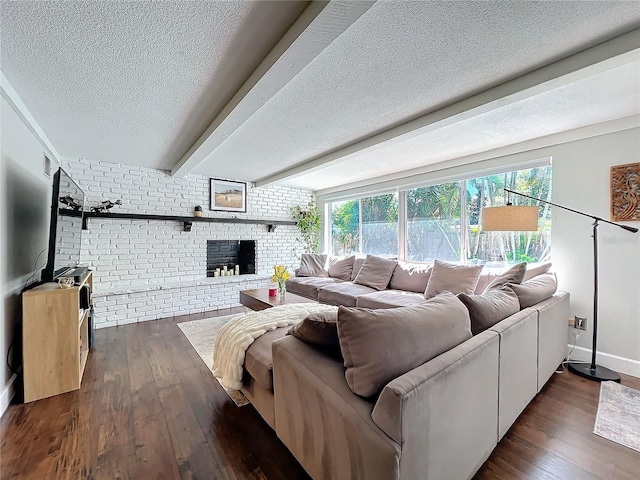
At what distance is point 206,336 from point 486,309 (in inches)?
113

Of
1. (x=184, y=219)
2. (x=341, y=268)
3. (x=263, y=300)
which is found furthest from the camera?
(x=341, y=268)

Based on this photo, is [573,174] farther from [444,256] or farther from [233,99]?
[233,99]

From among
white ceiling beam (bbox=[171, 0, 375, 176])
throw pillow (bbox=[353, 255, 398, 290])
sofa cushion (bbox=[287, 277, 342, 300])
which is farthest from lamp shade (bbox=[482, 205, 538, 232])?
sofa cushion (bbox=[287, 277, 342, 300])

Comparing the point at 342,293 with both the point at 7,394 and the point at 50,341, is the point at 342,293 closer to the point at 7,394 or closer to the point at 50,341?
the point at 50,341

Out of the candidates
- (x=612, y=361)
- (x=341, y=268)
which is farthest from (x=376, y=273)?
(x=612, y=361)

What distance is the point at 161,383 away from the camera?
2.17 meters

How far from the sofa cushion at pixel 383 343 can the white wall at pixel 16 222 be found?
236 cm

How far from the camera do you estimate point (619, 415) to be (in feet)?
5.78

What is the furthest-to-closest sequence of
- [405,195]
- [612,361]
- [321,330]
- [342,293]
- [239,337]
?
[405,195], [342,293], [612,361], [239,337], [321,330]

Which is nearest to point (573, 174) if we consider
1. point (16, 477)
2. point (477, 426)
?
point (477, 426)

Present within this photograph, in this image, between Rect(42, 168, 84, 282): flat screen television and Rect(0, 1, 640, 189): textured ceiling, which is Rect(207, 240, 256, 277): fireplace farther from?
Rect(0, 1, 640, 189): textured ceiling

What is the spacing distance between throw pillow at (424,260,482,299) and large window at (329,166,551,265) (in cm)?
49

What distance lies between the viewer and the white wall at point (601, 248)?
2.34 meters

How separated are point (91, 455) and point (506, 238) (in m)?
3.96
